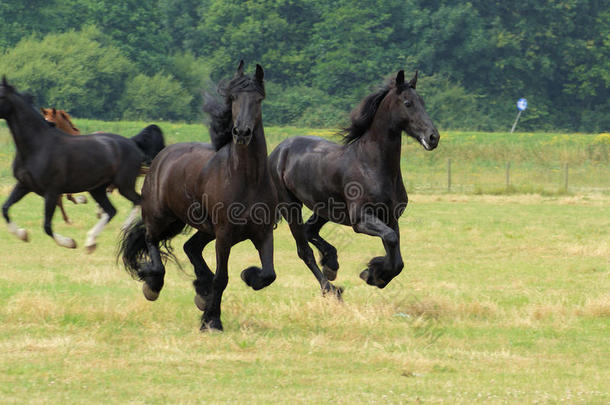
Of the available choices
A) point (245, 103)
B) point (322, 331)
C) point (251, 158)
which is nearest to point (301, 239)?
point (322, 331)

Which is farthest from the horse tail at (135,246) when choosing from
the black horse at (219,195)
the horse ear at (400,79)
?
the horse ear at (400,79)

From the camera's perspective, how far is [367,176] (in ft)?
28.7

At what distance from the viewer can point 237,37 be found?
1956 inches

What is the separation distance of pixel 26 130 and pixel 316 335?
5.66 metres

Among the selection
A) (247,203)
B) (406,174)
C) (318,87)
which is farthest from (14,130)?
(318,87)

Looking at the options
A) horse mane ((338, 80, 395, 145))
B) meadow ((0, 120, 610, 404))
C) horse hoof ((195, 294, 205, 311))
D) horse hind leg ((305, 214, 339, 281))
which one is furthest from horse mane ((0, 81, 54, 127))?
horse hoof ((195, 294, 205, 311))

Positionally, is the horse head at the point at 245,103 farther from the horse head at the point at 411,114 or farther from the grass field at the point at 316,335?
the horse head at the point at 411,114

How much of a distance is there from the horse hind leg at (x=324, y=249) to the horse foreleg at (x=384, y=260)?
130cm

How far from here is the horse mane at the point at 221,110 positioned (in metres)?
7.22

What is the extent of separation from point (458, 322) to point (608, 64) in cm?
4561

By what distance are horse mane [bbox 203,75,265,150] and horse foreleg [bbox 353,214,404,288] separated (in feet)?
5.35

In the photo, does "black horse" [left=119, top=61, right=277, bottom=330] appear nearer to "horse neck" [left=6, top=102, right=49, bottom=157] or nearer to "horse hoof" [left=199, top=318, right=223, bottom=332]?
"horse hoof" [left=199, top=318, right=223, bottom=332]

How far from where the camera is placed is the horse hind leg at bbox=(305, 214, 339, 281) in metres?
9.77

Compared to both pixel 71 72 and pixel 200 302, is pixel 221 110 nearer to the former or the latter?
pixel 200 302
